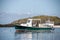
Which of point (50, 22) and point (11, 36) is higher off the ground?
point (50, 22)

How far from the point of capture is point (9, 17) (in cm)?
355

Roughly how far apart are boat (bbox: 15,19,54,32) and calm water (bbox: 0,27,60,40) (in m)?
0.10

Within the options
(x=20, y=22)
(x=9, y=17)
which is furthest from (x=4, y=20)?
(x=20, y=22)

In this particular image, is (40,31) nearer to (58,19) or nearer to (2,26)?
(58,19)

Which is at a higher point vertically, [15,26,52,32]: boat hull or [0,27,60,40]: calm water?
[15,26,52,32]: boat hull

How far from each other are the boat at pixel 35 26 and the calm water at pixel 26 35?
0.32ft

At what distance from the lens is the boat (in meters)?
3.53

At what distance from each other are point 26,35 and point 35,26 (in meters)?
A: 0.30

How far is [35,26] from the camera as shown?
356cm

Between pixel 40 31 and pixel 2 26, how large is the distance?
89 cm

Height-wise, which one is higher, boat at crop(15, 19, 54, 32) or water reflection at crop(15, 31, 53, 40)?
boat at crop(15, 19, 54, 32)

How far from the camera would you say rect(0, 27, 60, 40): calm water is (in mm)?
3518

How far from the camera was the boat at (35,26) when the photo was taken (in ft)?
11.6

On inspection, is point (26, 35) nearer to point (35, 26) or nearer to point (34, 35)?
point (34, 35)
